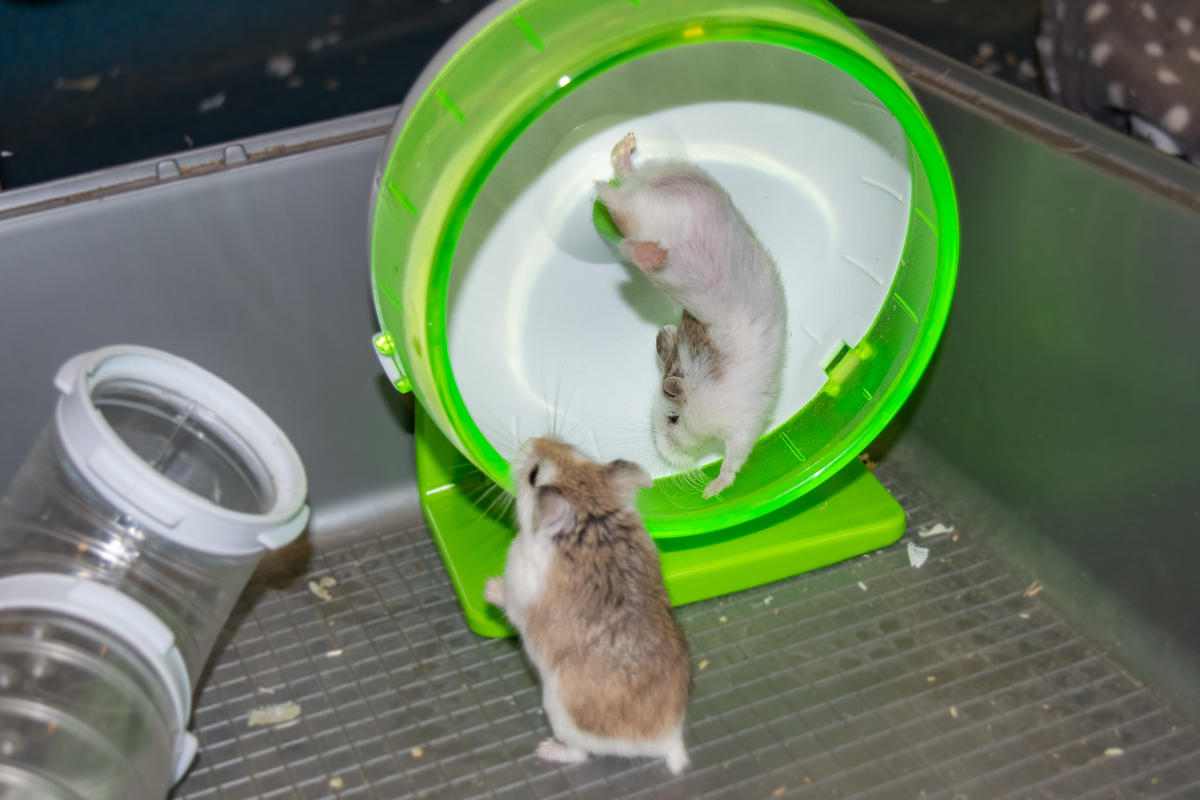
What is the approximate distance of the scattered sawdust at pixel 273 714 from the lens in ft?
4.78

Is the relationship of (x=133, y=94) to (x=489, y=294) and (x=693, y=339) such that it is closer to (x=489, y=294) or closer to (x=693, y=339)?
(x=489, y=294)

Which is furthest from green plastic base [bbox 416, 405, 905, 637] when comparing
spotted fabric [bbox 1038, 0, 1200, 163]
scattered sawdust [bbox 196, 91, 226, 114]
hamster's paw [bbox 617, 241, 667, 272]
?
scattered sawdust [bbox 196, 91, 226, 114]

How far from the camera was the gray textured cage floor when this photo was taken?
136 centimetres

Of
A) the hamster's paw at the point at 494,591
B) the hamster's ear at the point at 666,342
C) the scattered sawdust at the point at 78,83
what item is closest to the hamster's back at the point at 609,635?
the hamster's paw at the point at 494,591

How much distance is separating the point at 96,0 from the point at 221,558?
1.46m

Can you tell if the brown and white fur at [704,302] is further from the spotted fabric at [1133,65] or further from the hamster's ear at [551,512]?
the spotted fabric at [1133,65]

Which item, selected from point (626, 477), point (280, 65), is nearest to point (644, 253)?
point (626, 477)

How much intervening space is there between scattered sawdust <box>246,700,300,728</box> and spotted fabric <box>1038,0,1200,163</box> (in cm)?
150

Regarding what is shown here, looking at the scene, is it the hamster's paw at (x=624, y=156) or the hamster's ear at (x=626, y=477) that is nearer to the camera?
the hamster's ear at (x=626, y=477)

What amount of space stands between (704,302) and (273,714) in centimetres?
82

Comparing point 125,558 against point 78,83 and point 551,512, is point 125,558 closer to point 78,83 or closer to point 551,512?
point 551,512

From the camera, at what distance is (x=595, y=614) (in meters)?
1.29

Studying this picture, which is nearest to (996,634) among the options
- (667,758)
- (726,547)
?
(726,547)

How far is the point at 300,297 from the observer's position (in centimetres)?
163
